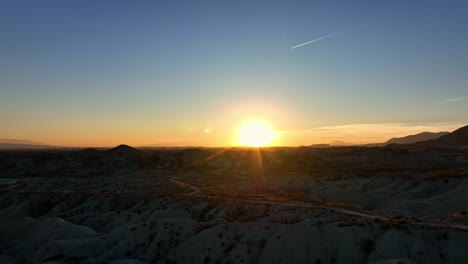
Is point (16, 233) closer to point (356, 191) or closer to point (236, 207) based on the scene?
point (236, 207)

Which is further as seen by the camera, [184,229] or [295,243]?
[184,229]

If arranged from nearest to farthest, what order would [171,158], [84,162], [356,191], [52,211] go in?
[52,211] → [356,191] → [84,162] → [171,158]

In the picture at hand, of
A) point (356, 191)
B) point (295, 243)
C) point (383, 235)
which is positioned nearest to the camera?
point (383, 235)

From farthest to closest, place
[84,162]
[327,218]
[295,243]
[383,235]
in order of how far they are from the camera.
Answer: [84,162] < [327,218] < [295,243] < [383,235]

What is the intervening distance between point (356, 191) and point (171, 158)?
91.4 m

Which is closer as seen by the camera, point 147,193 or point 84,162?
point 147,193

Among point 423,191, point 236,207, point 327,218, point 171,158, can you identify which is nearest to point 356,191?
point 423,191

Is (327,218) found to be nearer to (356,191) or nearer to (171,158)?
(356,191)

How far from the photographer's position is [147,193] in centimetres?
7038

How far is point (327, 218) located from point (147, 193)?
38.3 metres

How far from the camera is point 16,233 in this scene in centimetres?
5762

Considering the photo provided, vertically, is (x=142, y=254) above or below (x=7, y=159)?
below

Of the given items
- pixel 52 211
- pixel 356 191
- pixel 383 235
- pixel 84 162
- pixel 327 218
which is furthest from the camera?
pixel 84 162

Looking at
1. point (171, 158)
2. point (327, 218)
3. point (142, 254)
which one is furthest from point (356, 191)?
point (171, 158)
